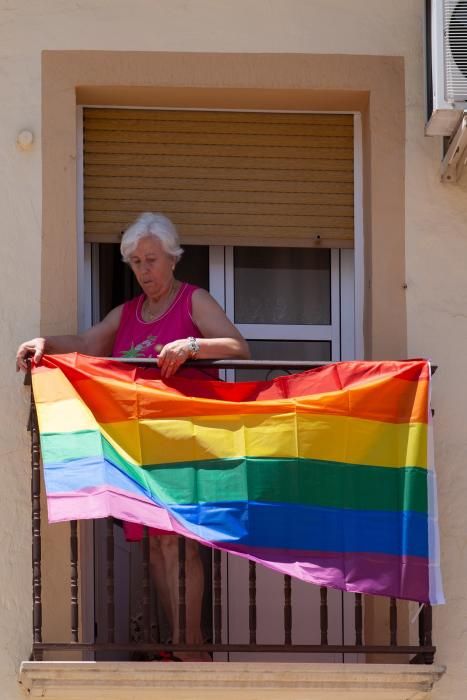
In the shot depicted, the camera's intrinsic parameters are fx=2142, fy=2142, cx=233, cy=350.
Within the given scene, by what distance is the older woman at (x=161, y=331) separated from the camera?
8844mm

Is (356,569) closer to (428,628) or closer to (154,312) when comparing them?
(428,628)

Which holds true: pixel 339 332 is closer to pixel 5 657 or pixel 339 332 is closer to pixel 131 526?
pixel 131 526

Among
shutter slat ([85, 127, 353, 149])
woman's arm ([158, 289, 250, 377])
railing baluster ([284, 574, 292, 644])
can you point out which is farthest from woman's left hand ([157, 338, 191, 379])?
shutter slat ([85, 127, 353, 149])

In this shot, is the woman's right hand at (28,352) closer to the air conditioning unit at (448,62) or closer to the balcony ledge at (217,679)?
the balcony ledge at (217,679)

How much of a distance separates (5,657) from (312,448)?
5.06 ft

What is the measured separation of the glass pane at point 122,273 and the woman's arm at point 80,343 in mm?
→ 461

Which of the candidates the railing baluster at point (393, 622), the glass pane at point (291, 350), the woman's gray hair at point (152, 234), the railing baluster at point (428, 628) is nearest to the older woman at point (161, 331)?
the woman's gray hair at point (152, 234)

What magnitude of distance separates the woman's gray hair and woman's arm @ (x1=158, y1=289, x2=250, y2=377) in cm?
23

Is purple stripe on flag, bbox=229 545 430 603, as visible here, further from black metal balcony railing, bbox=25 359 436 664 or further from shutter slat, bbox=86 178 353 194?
shutter slat, bbox=86 178 353 194

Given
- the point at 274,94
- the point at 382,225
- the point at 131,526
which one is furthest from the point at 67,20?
the point at 131,526

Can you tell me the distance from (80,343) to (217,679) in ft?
5.41

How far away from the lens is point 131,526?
29.1 feet

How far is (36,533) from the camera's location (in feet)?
28.2

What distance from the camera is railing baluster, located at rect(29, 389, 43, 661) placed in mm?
8523
